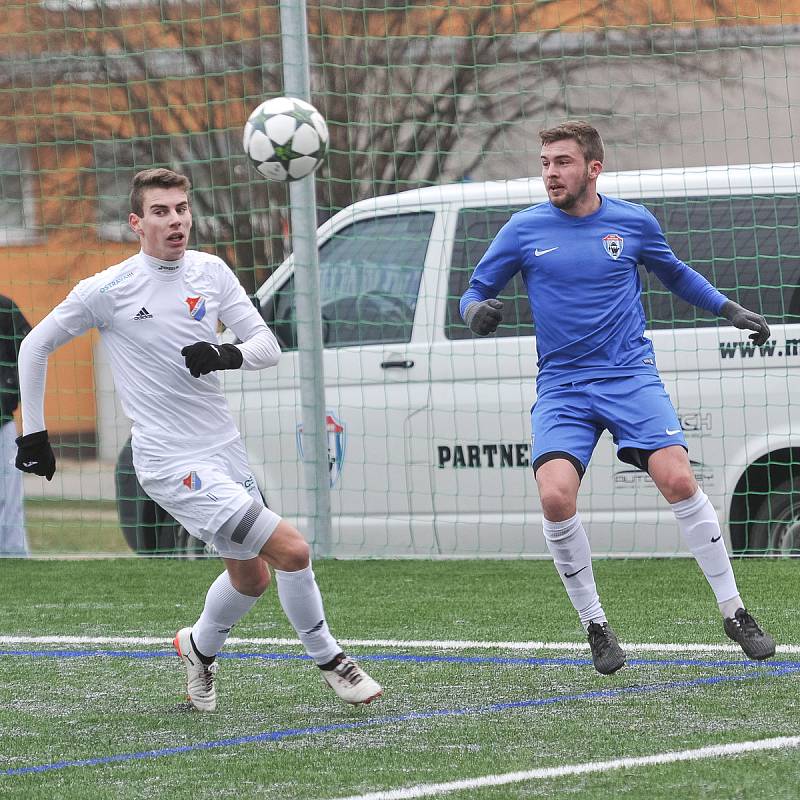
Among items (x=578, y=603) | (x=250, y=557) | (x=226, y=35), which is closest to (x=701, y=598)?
(x=578, y=603)

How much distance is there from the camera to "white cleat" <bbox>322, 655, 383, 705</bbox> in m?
4.87

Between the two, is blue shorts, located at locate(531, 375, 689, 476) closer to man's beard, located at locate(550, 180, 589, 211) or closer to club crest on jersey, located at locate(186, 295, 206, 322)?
man's beard, located at locate(550, 180, 589, 211)

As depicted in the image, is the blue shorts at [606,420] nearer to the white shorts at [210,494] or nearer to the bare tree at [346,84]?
the white shorts at [210,494]

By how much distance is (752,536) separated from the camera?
27.8ft

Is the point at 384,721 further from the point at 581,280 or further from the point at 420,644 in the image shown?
the point at 581,280

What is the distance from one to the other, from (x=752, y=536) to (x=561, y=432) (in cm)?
341

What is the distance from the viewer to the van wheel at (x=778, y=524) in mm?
8375

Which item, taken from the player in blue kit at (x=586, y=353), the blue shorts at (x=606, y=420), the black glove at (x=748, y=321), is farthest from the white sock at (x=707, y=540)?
the black glove at (x=748, y=321)

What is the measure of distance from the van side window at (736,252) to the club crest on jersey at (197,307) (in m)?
3.70

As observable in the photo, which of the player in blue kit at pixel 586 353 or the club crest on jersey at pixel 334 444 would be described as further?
the club crest on jersey at pixel 334 444

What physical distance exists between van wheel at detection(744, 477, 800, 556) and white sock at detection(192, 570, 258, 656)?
4049 mm

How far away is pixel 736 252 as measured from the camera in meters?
8.23

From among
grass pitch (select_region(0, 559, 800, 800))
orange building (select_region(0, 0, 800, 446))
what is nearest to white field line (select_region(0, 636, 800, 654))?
grass pitch (select_region(0, 559, 800, 800))

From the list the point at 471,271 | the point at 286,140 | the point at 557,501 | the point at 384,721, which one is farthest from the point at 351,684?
the point at 471,271
